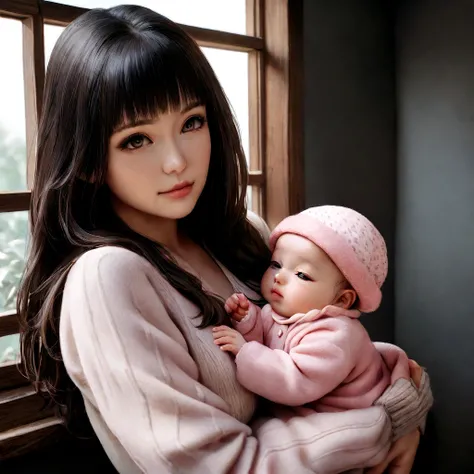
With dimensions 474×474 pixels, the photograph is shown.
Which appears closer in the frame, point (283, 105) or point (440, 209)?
point (283, 105)

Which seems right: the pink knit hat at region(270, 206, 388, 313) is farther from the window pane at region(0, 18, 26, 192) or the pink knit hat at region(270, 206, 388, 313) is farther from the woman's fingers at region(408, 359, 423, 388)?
the window pane at region(0, 18, 26, 192)

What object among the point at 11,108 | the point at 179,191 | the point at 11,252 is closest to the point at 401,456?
the point at 179,191

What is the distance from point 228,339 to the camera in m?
1.16

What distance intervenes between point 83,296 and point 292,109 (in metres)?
1.17

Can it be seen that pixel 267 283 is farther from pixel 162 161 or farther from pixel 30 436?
pixel 30 436

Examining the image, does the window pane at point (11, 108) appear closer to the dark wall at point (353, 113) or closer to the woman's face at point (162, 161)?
the woman's face at point (162, 161)

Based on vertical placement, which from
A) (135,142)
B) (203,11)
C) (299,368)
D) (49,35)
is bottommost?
(299,368)

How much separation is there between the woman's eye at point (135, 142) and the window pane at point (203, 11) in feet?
1.98

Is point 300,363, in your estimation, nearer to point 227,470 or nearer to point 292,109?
point 227,470

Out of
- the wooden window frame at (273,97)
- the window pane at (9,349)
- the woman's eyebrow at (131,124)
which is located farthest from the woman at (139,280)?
the wooden window frame at (273,97)

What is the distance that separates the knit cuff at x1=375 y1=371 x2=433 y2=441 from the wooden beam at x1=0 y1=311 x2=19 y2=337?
769 millimetres

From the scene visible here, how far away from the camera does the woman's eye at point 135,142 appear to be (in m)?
1.13

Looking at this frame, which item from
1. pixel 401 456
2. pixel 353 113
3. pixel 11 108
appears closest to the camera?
pixel 401 456

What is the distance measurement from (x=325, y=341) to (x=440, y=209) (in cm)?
143
